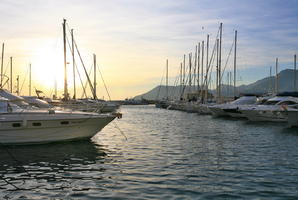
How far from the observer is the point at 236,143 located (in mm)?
19953

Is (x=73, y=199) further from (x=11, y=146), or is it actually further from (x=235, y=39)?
(x=235, y=39)

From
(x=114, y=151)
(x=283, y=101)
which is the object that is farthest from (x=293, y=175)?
(x=283, y=101)

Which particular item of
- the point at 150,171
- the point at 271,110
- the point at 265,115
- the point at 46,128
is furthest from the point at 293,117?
the point at 150,171

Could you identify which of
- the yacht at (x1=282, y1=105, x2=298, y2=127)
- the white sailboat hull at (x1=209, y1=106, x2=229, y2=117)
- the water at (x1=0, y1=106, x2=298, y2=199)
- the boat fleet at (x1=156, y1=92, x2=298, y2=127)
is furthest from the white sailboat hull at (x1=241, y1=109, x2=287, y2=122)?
the water at (x1=0, y1=106, x2=298, y2=199)

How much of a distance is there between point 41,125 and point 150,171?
824 cm

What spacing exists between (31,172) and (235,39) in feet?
160

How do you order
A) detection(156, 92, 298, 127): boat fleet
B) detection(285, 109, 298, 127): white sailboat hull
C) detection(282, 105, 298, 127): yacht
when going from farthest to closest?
detection(156, 92, 298, 127): boat fleet
detection(285, 109, 298, 127): white sailboat hull
detection(282, 105, 298, 127): yacht

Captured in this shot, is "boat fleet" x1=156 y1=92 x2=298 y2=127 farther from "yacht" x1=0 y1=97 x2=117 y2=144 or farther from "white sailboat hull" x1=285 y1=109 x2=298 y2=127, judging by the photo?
"yacht" x1=0 y1=97 x2=117 y2=144

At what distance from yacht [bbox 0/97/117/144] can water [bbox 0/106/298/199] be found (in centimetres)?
46

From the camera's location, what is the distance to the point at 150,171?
1223cm

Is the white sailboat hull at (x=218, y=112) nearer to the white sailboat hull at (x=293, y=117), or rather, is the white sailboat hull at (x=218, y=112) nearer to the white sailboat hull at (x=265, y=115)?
the white sailboat hull at (x=265, y=115)

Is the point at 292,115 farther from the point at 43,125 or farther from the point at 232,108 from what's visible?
the point at 43,125

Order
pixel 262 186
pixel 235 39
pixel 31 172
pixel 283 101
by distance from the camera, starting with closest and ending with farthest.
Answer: pixel 262 186
pixel 31 172
pixel 283 101
pixel 235 39

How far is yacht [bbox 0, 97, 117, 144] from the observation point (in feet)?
58.0
